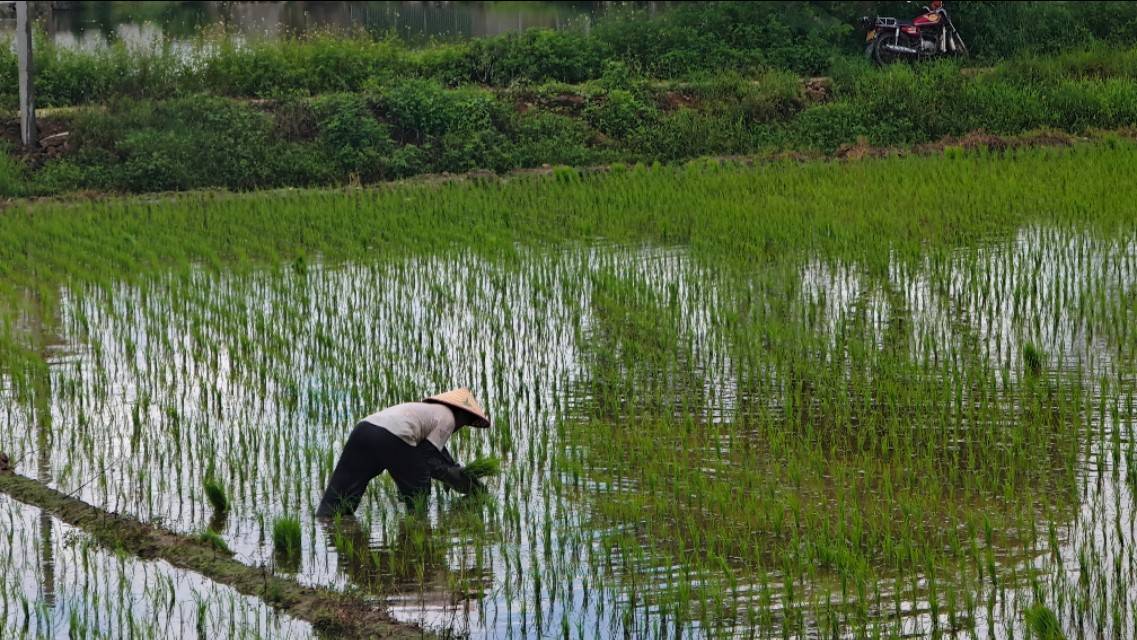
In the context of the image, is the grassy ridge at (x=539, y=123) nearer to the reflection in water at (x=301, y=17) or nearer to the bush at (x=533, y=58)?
the bush at (x=533, y=58)

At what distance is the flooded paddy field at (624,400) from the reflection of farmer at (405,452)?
11 centimetres

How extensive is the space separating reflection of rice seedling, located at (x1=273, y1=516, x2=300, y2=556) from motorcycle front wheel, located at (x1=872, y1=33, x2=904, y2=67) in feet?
42.1

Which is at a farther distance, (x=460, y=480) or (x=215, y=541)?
(x=460, y=480)

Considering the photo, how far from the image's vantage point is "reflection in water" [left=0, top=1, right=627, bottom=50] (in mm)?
22516

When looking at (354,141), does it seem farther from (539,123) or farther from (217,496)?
(217,496)

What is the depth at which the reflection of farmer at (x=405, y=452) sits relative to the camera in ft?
17.2

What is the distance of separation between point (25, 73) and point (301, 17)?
1314 centimetres

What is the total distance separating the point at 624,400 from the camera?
674 cm

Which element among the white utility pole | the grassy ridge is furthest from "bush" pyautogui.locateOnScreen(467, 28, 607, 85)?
the white utility pole

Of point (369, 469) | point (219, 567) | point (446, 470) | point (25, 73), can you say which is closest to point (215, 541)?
point (219, 567)

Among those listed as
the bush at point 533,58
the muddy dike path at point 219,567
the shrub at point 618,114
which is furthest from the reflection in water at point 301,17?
the muddy dike path at point 219,567

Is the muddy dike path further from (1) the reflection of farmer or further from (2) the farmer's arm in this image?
(2) the farmer's arm

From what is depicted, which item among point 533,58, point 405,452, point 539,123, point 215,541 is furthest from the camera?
point 533,58

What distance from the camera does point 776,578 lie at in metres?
4.62
